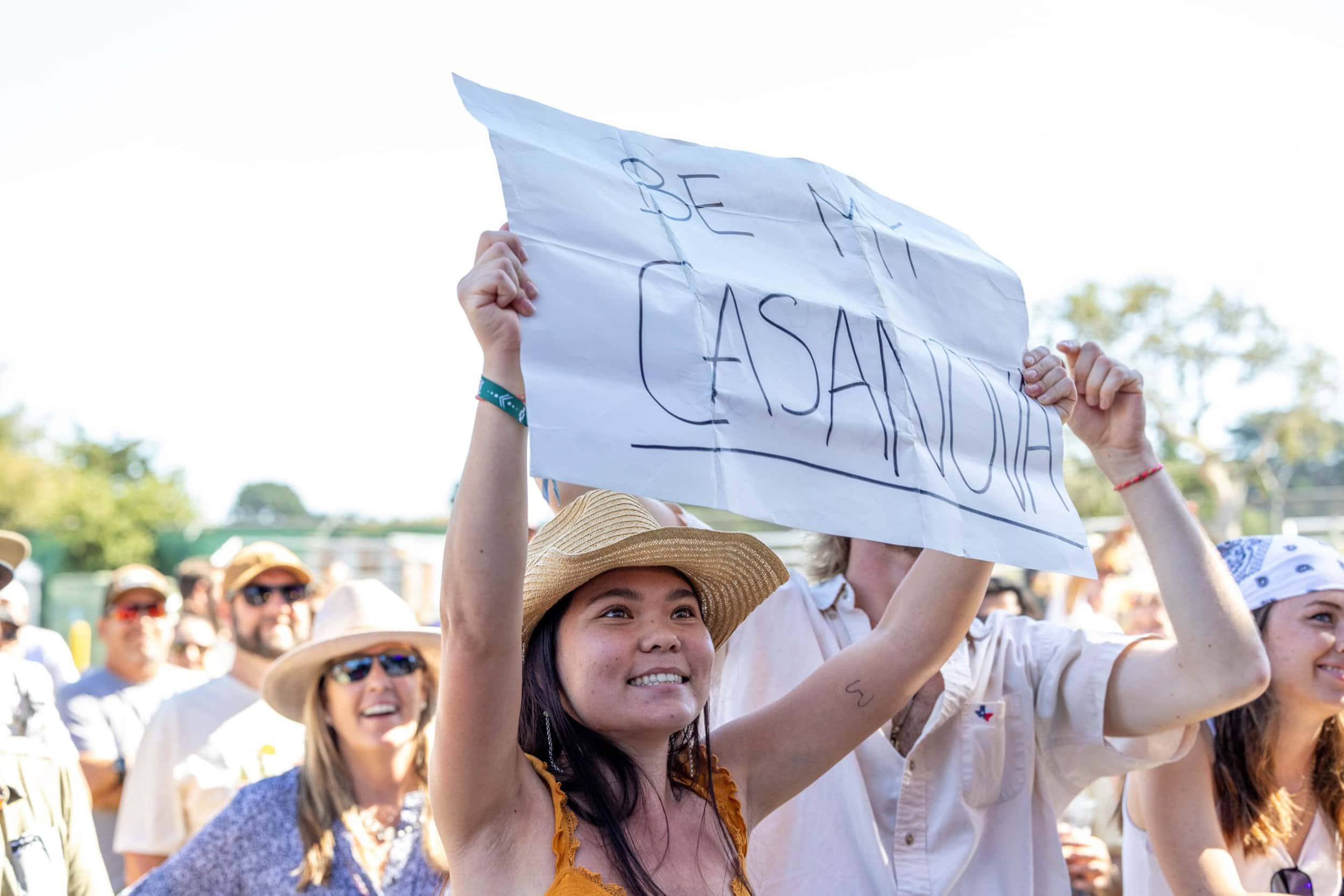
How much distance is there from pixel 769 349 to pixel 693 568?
425mm

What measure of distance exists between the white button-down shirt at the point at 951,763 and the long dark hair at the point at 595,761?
47 cm

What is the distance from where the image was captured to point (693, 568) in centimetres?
204

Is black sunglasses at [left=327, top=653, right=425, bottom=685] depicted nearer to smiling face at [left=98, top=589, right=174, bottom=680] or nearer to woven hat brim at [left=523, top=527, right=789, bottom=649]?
woven hat brim at [left=523, top=527, right=789, bottom=649]

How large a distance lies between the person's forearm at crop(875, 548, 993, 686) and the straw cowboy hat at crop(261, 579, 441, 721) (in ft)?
5.49

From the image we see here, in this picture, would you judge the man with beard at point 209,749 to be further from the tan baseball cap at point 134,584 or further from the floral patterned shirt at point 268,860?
the tan baseball cap at point 134,584

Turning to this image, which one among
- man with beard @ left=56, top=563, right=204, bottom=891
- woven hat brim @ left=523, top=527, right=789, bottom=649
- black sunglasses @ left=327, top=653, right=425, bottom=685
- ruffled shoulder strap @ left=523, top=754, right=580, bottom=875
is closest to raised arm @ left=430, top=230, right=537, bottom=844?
ruffled shoulder strap @ left=523, top=754, right=580, bottom=875

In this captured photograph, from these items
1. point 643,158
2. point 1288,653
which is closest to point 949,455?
point 643,158

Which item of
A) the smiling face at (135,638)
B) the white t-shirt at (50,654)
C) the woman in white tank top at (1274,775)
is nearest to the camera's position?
the woman in white tank top at (1274,775)

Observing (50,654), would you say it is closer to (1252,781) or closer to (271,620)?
(271,620)

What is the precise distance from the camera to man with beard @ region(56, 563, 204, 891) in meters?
4.90

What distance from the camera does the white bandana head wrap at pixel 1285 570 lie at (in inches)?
117

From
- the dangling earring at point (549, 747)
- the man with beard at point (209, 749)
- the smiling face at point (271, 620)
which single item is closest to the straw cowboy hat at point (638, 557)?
the dangling earring at point (549, 747)

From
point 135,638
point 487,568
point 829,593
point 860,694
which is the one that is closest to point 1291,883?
point 829,593

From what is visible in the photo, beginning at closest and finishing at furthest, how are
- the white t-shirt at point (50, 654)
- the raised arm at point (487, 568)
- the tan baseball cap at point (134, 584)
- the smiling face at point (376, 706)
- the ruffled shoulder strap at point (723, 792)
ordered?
1. the raised arm at point (487, 568)
2. the ruffled shoulder strap at point (723, 792)
3. the smiling face at point (376, 706)
4. the tan baseball cap at point (134, 584)
5. the white t-shirt at point (50, 654)
